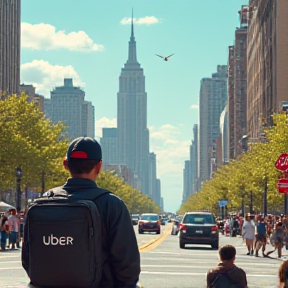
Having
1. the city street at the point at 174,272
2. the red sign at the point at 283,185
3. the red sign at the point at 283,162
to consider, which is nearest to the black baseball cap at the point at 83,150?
the city street at the point at 174,272

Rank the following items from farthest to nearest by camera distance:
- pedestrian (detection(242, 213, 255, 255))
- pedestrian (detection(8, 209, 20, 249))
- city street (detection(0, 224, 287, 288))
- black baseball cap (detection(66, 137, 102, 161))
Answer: pedestrian (detection(8, 209, 20, 249)) → pedestrian (detection(242, 213, 255, 255)) → city street (detection(0, 224, 287, 288)) → black baseball cap (detection(66, 137, 102, 161))

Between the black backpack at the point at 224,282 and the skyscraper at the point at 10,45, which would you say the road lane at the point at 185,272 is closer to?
the black backpack at the point at 224,282

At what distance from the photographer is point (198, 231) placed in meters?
39.4

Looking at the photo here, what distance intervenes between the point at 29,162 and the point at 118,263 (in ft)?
186

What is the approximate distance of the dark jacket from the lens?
15.7 ft

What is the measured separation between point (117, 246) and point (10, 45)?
144 metres

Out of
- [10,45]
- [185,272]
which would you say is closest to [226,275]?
[185,272]

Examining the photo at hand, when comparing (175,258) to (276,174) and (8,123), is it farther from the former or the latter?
(8,123)

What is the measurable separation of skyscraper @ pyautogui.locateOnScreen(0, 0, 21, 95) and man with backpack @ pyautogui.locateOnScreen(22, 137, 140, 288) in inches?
5090

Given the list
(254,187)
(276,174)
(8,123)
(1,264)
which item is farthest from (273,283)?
(254,187)

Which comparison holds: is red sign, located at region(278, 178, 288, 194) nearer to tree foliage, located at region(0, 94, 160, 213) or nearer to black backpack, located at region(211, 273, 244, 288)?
black backpack, located at region(211, 273, 244, 288)

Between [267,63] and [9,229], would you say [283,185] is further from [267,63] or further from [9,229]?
[267,63]

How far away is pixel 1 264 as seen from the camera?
25.0m

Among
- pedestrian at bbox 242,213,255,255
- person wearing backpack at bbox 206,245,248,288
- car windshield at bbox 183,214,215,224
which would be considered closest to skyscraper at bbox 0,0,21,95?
car windshield at bbox 183,214,215,224
